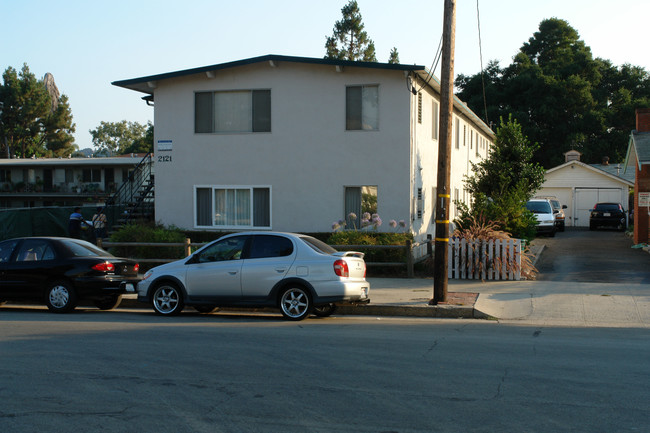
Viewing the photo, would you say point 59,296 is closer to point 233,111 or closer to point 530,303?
point 530,303

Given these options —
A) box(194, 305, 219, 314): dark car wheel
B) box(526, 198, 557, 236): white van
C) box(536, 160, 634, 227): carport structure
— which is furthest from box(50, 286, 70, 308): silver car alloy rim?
box(536, 160, 634, 227): carport structure

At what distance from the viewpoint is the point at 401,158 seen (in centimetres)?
1988

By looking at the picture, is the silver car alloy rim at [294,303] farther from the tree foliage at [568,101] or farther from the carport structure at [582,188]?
the tree foliage at [568,101]

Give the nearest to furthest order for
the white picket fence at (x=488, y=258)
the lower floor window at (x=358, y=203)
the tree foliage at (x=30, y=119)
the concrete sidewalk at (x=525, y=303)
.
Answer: the concrete sidewalk at (x=525, y=303)
the white picket fence at (x=488, y=258)
the lower floor window at (x=358, y=203)
the tree foliage at (x=30, y=119)

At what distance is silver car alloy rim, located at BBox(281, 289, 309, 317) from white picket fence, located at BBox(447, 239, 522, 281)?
248 inches

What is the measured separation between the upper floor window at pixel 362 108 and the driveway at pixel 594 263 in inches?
261

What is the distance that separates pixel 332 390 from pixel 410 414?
1.09 meters

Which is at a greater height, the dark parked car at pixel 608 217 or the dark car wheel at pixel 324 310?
the dark parked car at pixel 608 217

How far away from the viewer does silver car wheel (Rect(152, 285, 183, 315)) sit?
496 inches

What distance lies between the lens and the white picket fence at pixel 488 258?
16.6 m

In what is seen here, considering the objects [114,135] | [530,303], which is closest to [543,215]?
[530,303]

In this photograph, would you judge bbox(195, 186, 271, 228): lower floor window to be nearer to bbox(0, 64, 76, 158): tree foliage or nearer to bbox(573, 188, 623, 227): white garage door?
bbox(573, 188, 623, 227): white garage door

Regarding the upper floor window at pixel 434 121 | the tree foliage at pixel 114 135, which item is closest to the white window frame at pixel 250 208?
the upper floor window at pixel 434 121

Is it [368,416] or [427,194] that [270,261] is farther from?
[427,194]
